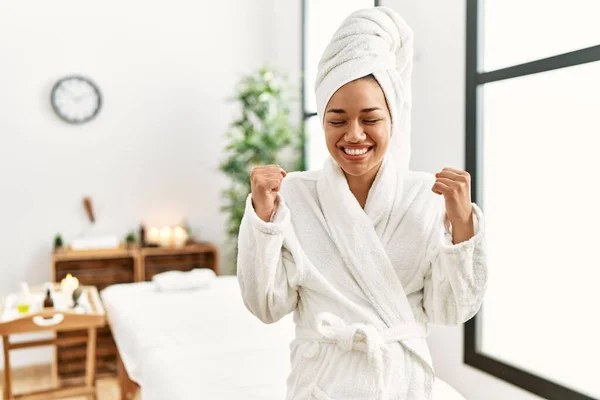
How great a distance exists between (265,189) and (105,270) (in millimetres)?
3069

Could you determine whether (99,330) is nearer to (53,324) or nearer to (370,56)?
(53,324)

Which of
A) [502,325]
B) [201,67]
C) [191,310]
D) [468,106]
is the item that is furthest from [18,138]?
[502,325]

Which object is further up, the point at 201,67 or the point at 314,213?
the point at 201,67

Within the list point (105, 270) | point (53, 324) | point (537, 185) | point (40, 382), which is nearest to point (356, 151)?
point (537, 185)

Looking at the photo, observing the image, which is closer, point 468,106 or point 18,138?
point 468,106

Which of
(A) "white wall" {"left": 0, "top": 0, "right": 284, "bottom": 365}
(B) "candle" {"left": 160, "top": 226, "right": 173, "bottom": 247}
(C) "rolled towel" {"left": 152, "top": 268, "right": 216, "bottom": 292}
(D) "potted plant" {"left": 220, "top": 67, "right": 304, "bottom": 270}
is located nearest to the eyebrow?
(C) "rolled towel" {"left": 152, "top": 268, "right": 216, "bottom": 292}

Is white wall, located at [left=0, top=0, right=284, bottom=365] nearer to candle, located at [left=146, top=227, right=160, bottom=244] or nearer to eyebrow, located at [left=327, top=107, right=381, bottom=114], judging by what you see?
candle, located at [left=146, top=227, right=160, bottom=244]

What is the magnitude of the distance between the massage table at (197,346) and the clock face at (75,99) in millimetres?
1453

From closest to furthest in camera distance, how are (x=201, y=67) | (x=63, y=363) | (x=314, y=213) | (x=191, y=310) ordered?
(x=314, y=213), (x=191, y=310), (x=63, y=363), (x=201, y=67)

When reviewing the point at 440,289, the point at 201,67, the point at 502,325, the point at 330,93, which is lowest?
the point at 502,325

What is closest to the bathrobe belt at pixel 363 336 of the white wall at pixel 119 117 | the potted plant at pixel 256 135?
the potted plant at pixel 256 135

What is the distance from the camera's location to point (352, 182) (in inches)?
44.6

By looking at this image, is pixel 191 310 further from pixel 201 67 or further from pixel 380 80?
pixel 201 67

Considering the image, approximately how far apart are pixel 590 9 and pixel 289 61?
2.76 metres
